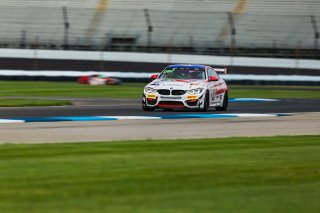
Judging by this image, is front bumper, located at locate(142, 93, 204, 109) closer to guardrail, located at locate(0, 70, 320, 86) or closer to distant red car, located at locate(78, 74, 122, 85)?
distant red car, located at locate(78, 74, 122, 85)

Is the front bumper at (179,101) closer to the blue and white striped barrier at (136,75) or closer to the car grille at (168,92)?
the car grille at (168,92)

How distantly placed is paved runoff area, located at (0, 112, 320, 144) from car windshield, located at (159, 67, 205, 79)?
3.16 m

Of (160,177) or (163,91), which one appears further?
(163,91)

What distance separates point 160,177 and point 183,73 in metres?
12.4

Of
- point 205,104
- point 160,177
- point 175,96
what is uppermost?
point 160,177

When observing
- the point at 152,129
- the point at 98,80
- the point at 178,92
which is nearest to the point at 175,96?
the point at 178,92

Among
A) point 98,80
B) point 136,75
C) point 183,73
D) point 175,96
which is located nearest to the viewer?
point 175,96

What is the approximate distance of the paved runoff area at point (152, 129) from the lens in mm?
12367

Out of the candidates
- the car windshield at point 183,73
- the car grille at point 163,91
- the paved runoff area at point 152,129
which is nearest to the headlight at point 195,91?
the car grille at point 163,91

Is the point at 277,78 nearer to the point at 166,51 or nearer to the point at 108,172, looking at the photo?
the point at 166,51

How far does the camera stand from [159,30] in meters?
47.1

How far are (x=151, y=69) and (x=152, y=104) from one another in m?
23.0

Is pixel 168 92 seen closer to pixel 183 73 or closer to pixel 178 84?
pixel 178 84

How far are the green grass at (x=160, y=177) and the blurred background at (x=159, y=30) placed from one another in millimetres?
32075
